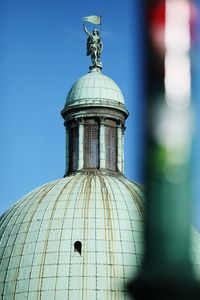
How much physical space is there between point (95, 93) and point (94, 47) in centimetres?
345

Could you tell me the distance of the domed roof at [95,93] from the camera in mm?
50000

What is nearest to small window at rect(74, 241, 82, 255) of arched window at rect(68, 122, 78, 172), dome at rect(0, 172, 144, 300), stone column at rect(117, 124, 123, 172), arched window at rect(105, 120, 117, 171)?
dome at rect(0, 172, 144, 300)

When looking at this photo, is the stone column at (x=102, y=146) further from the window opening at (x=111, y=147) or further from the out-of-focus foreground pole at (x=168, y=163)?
the out-of-focus foreground pole at (x=168, y=163)

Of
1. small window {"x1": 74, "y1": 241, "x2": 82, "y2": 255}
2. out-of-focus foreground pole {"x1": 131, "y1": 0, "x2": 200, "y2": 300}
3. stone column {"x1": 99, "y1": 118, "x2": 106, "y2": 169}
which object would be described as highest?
stone column {"x1": 99, "y1": 118, "x2": 106, "y2": 169}

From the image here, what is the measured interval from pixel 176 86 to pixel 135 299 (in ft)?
2.17

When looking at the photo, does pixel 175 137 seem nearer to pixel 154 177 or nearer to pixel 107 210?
pixel 154 177

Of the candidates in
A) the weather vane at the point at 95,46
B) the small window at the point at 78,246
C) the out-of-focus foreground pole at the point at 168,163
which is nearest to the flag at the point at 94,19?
the weather vane at the point at 95,46

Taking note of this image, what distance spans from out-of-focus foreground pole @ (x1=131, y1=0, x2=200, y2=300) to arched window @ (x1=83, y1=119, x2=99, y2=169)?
45.7m

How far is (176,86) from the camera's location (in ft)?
8.46

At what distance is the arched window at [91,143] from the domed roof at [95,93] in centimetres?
127

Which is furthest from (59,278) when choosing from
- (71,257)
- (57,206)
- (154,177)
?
(154,177)

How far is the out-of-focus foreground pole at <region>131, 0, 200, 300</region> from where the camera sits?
2.48 m

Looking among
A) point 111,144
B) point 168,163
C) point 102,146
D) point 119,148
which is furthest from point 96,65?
point 168,163

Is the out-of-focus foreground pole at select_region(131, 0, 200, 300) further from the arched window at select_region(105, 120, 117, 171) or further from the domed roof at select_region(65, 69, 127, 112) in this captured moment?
the domed roof at select_region(65, 69, 127, 112)
